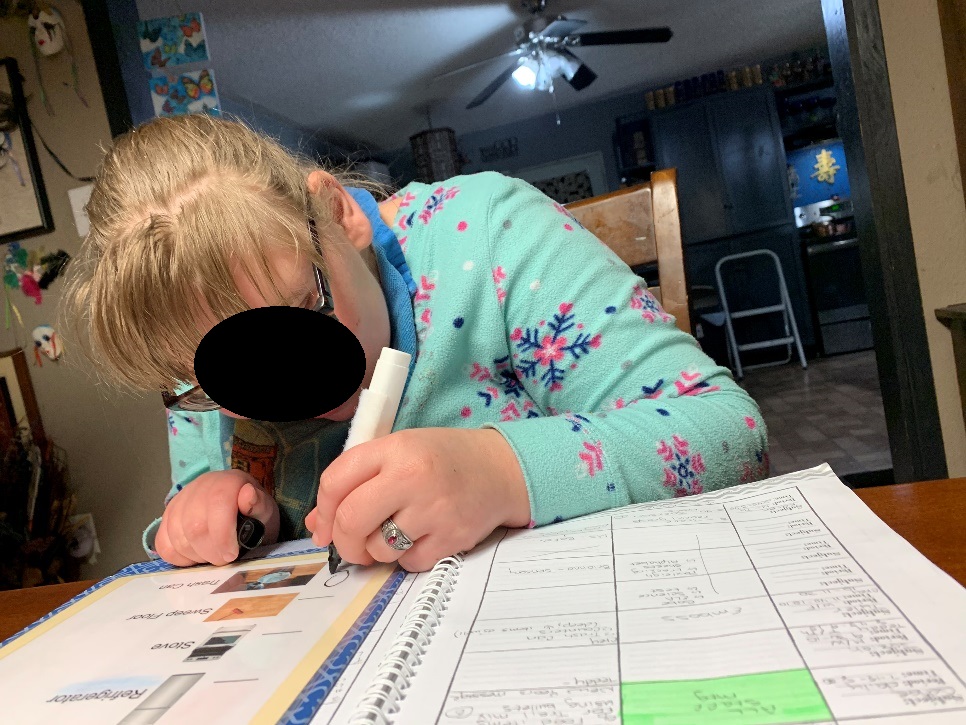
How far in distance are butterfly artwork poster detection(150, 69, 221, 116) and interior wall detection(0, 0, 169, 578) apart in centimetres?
16

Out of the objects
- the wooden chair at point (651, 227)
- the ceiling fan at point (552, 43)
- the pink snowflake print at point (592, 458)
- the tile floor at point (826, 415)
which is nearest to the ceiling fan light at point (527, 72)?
the ceiling fan at point (552, 43)

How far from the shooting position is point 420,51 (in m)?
3.71

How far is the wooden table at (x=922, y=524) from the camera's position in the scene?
29 cm

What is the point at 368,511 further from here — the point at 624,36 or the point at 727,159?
the point at 727,159

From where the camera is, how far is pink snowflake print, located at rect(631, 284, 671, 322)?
0.56 metres

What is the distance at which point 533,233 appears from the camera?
603 millimetres

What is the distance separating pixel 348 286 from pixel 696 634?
36 centimetres

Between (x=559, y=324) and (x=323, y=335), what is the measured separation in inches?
8.4

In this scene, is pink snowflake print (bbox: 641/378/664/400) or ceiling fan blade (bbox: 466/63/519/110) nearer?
pink snowflake print (bbox: 641/378/664/400)

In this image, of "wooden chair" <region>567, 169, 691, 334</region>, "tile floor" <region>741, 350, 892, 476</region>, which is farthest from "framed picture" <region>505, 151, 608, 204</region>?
"wooden chair" <region>567, 169, 691, 334</region>

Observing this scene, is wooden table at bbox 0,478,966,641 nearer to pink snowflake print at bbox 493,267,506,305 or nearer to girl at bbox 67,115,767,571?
girl at bbox 67,115,767,571

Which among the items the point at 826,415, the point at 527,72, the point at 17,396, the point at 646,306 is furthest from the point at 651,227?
the point at 527,72

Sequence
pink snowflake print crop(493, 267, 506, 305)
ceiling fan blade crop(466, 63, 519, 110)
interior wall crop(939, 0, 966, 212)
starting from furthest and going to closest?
ceiling fan blade crop(466, 63, 519, 110) < interior wall crop(939, 0, 966, 212) < pink snowflake print crop(493, 267, 506, 305)

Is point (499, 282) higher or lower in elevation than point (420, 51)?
lower
